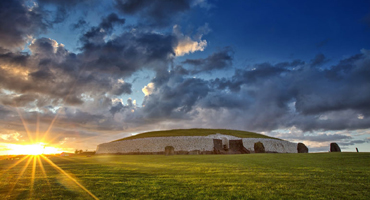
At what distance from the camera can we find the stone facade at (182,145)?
→ 42.9m

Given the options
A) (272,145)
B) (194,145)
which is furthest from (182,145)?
(272,145)

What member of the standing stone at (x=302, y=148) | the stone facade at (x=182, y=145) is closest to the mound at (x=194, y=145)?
the stone facade at (x=182, y=145)

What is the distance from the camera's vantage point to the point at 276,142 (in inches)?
1902

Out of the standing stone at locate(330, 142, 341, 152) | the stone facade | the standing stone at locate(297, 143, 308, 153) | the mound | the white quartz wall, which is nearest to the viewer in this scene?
the standing stone at locate(330, 142, 341, 152)

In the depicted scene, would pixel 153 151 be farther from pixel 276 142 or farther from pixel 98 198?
pixel 98 198

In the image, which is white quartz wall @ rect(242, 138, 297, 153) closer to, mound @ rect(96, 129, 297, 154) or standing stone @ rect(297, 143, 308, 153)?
mound @ rect(96, 129, 297, 154)

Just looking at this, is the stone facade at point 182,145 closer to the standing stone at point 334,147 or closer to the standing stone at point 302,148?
the standing stone at point 302,148

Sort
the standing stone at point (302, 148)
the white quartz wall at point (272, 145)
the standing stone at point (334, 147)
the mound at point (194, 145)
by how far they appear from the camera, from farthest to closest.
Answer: the white quartz wall at point (272, 145) → the mound at point (194, 145) → the standing stone at point (302, 148) → the standing stone at point (334, 147)

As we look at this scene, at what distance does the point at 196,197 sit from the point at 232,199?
0.99 meters

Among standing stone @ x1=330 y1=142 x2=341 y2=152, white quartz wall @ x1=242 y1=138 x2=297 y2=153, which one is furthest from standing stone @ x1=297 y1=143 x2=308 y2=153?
white quartz wall @ x1=242 y1=138 x2=297 y2=153

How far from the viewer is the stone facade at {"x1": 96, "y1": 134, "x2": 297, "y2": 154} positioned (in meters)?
42.9

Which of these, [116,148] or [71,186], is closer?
[71,186]

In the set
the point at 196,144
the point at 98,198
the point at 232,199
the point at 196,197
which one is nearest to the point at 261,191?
the point at 232,199

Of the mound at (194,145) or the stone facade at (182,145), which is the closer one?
the mound at (194,145)
